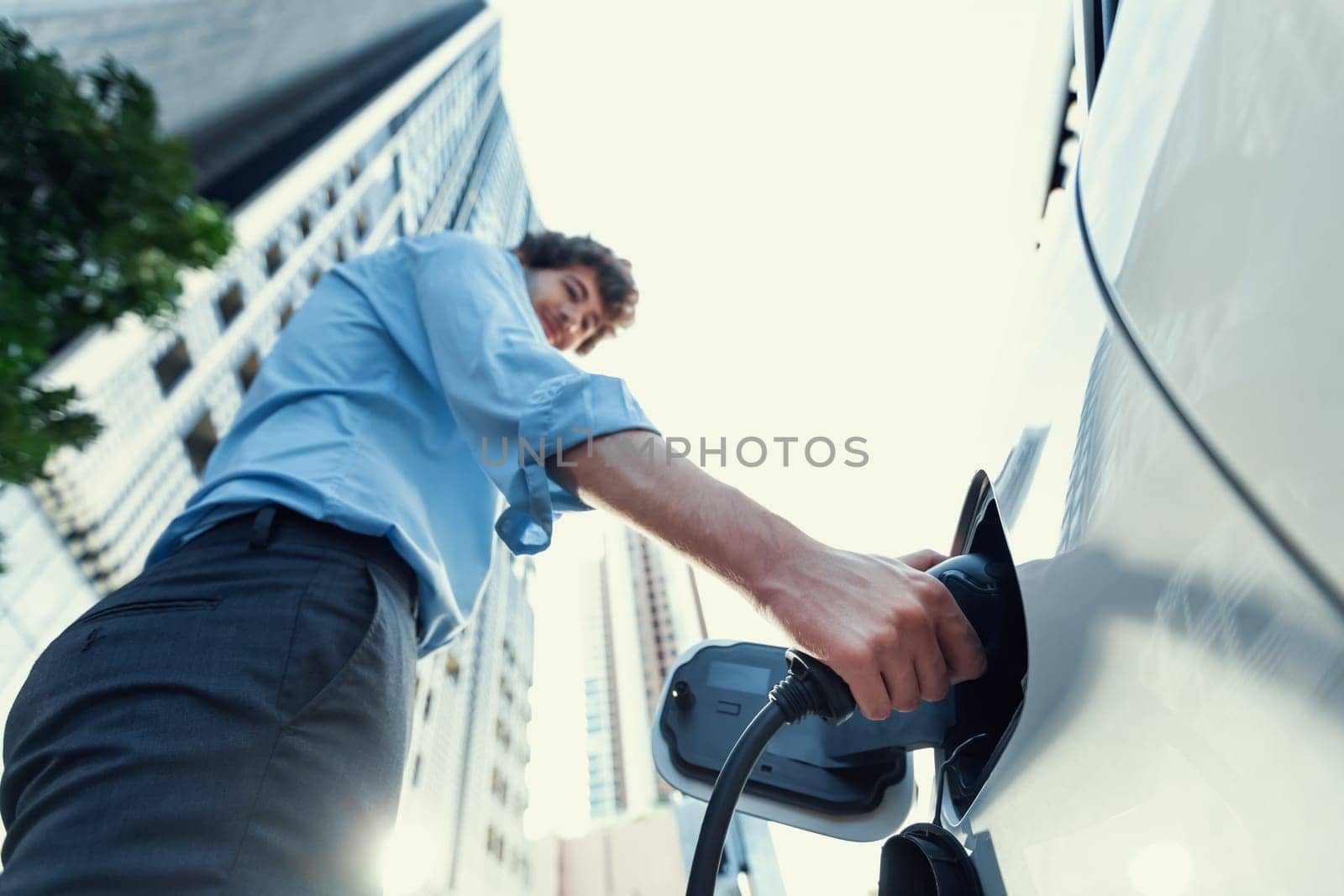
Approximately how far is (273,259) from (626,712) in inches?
1092

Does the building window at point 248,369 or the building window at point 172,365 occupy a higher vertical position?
the building window at point 172,365

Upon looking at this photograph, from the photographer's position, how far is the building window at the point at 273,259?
12.5 m

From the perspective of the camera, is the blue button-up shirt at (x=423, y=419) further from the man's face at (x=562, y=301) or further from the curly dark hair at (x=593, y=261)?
the curly dark hair at (x=593, y=261)

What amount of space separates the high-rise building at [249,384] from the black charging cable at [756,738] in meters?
2.76

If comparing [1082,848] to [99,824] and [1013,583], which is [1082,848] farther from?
[99,824]

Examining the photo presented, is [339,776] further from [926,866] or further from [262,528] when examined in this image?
[926,866]

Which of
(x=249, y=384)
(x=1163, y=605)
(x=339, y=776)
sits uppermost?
(x=1163, y=605)

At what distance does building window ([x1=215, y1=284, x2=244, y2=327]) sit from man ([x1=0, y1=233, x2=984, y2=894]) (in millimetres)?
12401

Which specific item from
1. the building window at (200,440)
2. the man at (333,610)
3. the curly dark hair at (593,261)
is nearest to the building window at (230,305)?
the building window at (200,440)

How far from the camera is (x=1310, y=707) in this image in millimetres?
242

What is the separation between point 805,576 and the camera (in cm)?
62

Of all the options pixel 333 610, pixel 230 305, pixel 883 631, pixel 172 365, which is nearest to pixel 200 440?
pixel 172 365

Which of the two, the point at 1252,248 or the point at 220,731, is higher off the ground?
the point at 1252,248

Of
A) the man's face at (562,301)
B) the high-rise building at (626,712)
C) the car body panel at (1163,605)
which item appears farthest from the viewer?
the high-rise building at (626,712)
